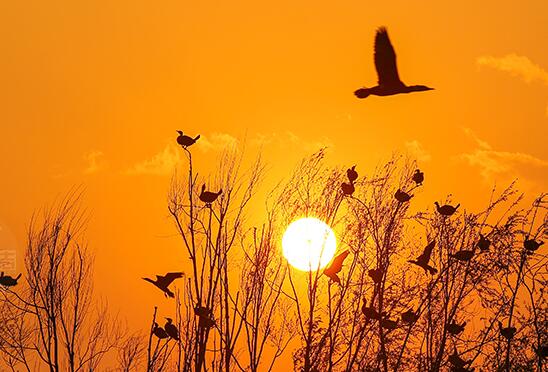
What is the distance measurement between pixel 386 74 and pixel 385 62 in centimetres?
12

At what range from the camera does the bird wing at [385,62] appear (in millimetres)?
8297

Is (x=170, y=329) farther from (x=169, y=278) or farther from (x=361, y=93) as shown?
(x=361, y=93)

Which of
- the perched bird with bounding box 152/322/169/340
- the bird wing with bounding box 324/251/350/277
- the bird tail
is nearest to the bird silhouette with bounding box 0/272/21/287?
the perched bird with bounding box 152/322/169/340

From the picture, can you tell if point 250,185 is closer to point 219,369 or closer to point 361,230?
point 361,230

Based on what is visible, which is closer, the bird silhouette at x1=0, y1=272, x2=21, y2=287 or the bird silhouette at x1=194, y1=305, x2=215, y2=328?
the bird silhouette at x1=194, y1=305, x2=215, y2=328

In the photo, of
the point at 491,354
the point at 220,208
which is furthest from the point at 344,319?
the point at 491,354

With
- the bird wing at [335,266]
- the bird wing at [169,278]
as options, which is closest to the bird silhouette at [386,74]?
the bird wing at [335,266]

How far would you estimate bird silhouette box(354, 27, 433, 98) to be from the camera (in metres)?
8.24

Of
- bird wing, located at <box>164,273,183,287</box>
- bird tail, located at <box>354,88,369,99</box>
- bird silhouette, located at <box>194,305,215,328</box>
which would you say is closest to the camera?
bird tail, located at <box>354,88,369,99</box>

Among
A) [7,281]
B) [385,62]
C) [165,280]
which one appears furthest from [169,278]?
[385,62]

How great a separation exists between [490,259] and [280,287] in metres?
2.81

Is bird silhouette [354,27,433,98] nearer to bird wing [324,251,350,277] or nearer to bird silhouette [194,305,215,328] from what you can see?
bird wing [324,251,350,277]

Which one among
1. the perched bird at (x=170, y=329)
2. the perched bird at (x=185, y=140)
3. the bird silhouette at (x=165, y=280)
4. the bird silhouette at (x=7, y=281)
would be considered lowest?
the perched bird at (x=170, y=329)

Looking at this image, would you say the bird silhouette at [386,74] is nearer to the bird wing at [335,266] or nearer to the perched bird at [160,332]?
the bird wing at [335,266]
